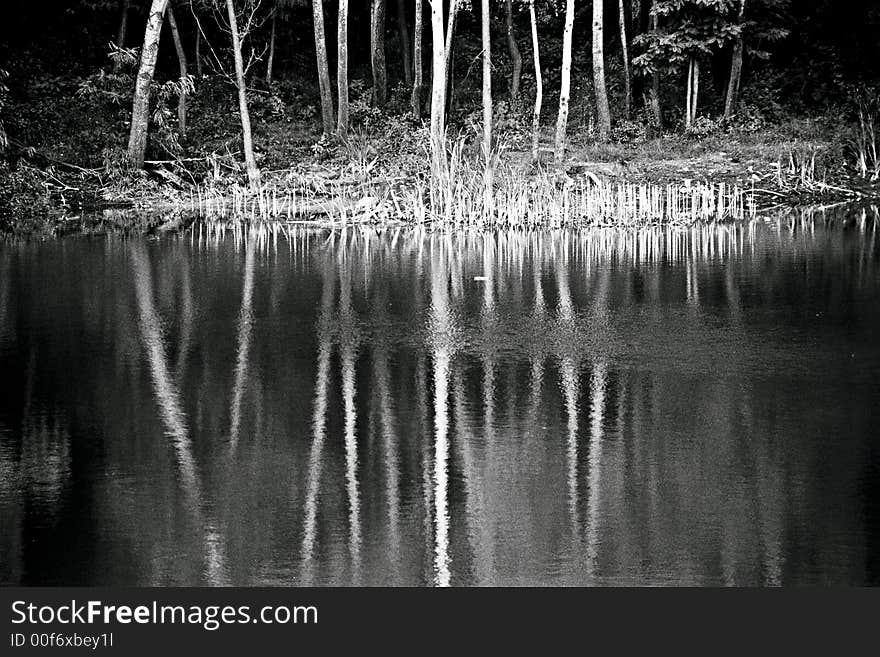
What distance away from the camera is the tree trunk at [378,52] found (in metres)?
41.2

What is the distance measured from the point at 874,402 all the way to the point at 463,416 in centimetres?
347

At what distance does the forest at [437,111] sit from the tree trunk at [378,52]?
89 millimetres

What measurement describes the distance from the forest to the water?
1107 cm

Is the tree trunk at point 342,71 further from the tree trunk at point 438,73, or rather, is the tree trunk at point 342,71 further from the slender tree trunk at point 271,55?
the slender tree trunk at point 271,55

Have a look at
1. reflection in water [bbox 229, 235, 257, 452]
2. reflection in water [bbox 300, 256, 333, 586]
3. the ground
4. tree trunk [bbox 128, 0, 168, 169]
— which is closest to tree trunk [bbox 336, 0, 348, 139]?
the ground

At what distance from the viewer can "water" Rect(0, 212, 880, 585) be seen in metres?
7.36

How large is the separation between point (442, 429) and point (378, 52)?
33.5 m

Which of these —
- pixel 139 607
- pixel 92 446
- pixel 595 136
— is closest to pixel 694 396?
pixel 92 446

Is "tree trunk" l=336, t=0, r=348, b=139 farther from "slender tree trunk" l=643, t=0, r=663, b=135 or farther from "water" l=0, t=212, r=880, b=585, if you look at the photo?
"water" l=0, t=212, r=880, b=585

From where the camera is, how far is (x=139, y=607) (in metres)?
6.67

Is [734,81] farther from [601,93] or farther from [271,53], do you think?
[271,53]

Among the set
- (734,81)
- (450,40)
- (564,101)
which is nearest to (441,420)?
(564,101)

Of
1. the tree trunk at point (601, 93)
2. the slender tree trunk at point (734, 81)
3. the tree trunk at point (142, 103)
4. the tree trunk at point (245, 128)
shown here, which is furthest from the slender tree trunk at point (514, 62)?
the tree trunk at point (142, 103)

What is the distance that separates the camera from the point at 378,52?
42031 millimetres
